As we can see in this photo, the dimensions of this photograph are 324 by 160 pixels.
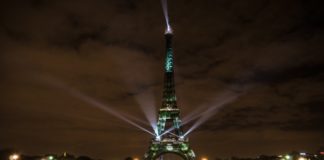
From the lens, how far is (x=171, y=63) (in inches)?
3620

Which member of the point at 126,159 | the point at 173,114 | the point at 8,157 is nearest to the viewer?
the point at 8,157

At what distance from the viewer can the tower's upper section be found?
8938 cm

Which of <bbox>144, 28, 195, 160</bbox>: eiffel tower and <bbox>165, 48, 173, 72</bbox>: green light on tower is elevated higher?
<bbox>165, 48, 173, 72</bbox>: green light on tower

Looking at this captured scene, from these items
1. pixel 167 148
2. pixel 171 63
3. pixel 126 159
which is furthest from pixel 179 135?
pixel 126 159

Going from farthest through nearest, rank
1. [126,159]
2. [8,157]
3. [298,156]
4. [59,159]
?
[126,159], [298,156], [59,159], [8,157]

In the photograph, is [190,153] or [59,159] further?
[59,159]

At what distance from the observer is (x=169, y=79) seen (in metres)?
91.6

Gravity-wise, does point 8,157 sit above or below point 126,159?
below

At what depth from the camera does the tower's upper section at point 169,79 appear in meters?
89.4

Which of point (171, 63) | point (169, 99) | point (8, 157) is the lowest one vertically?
point (8, 157)

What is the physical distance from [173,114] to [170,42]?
1897 cm

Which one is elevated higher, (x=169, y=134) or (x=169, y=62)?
(x=169, y=62)

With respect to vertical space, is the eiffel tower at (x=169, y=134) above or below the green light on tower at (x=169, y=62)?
below

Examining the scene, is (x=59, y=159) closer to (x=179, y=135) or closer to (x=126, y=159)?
(x=179, y=135)
